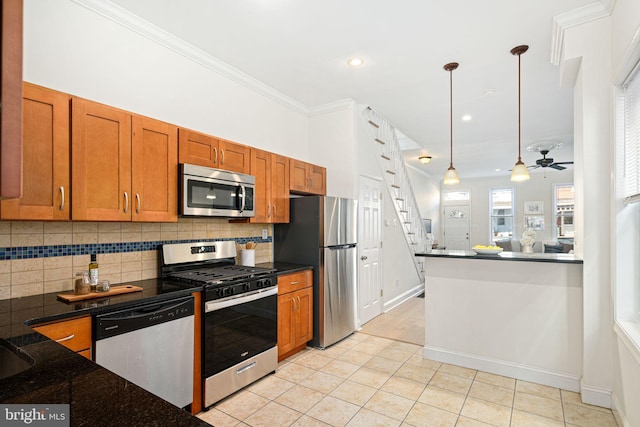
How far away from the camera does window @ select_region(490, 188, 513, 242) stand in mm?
9984

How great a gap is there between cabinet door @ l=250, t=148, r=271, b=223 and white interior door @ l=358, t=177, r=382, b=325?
1406mm

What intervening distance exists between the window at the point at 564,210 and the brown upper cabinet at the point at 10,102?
1113 centimetres

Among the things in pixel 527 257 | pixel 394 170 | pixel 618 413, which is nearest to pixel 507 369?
pixel 618 413

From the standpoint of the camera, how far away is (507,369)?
117 inches

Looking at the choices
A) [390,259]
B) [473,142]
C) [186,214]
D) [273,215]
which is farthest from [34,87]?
[473,142]

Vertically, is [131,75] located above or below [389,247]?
above

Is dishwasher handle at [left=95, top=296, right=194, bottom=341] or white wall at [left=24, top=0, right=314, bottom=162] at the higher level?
white wall at [left=24, top=0, right=314, bottom=162]

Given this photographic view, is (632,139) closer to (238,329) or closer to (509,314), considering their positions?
(509,314)

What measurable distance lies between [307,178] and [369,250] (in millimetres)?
1372

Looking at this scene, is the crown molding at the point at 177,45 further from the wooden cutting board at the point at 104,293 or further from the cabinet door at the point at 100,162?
the wooden cutting board at the point at 104,293

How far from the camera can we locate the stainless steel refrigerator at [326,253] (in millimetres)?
3635

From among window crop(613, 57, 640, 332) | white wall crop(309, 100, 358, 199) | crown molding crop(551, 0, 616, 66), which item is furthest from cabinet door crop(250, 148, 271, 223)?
window crop(613, 57, 640, 332)

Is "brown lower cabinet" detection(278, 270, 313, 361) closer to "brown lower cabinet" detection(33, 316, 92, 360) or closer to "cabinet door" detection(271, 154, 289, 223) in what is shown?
"cabinet door" detection(271, 154, 289, 223)

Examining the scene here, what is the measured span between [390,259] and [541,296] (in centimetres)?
258
